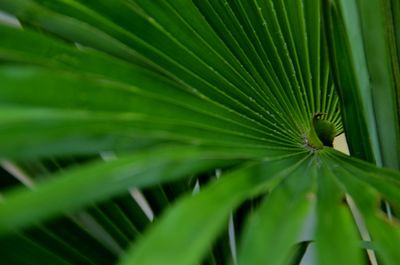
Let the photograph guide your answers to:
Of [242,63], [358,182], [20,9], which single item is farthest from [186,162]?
[242,63]

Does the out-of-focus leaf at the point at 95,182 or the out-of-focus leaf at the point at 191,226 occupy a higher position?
the out-of-focus leaf at the point at 95,182

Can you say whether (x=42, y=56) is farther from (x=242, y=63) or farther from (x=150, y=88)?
(x=242, y=63)

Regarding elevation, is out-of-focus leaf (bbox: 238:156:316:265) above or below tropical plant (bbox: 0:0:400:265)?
below

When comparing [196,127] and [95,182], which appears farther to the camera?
[196,127]

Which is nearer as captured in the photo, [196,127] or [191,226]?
[191,226]

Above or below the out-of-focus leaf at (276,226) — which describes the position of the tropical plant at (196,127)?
above

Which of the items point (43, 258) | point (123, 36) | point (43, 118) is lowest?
point (43, 258)

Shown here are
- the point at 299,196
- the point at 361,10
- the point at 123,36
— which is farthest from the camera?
the point at 361,10

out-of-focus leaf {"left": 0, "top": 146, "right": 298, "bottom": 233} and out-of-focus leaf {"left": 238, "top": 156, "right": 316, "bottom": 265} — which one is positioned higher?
out-of-focus leaf {"left": 0, "top": 146, "right": 298, "bottom": 233}
